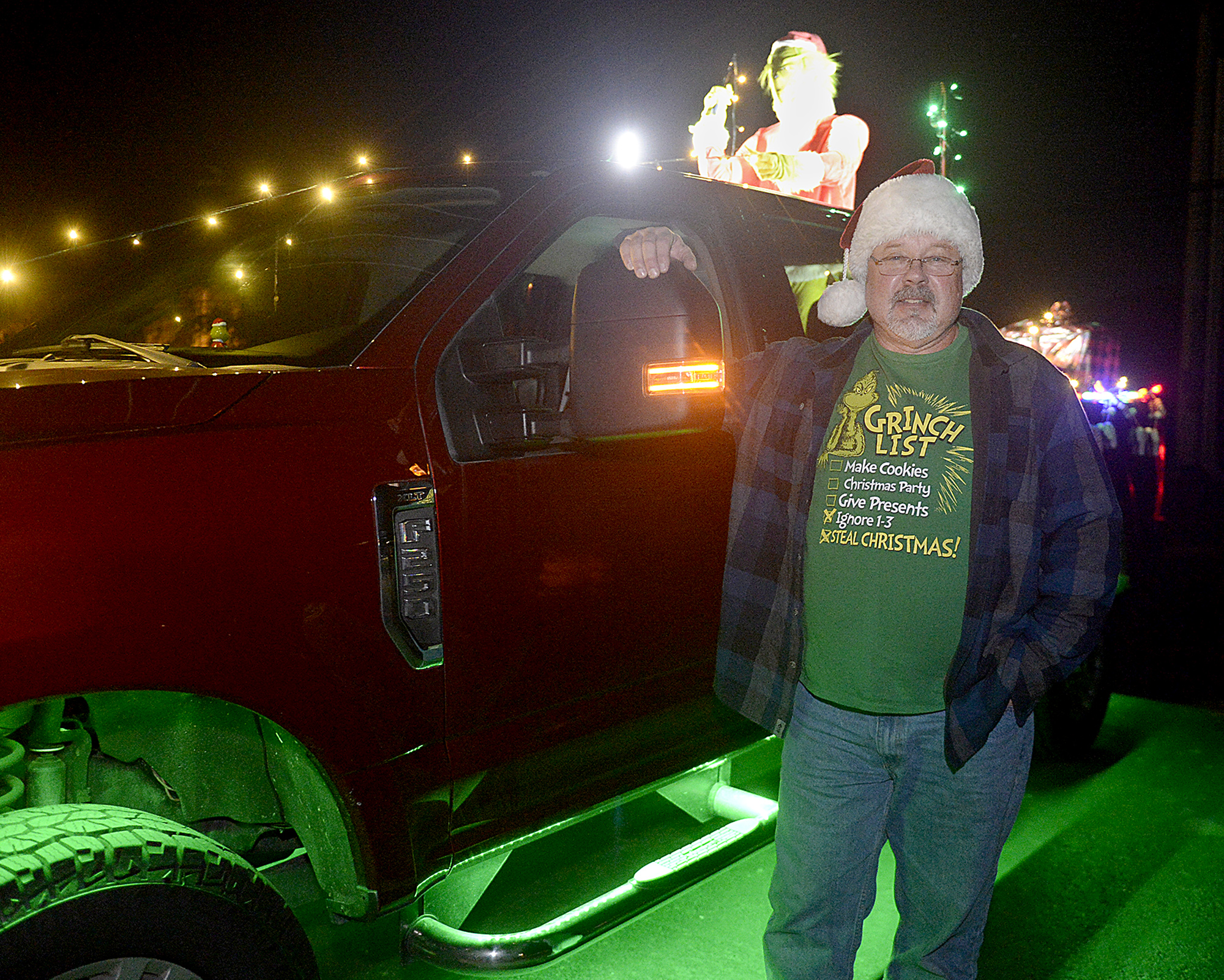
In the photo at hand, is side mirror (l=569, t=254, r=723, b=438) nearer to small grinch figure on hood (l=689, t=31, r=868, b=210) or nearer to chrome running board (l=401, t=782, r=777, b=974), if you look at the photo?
chrome running board (l=401, t=782, r=777, b=974)

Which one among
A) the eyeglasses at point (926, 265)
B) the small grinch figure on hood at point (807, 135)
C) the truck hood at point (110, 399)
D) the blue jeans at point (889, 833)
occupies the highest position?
the small grinch figure on hood at point (807, 135)

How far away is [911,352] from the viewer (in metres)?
2.10

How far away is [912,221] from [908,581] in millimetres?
752

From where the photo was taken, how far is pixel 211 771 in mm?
2072

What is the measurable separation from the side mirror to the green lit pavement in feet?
4.58

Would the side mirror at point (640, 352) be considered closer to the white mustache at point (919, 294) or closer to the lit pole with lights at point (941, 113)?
the white mustache at point (919, 294)

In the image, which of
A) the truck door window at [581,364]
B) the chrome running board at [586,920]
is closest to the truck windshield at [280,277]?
the truck door window at [581,364]

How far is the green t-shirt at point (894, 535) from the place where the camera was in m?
1.96

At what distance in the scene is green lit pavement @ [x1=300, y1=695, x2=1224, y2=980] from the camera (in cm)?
286

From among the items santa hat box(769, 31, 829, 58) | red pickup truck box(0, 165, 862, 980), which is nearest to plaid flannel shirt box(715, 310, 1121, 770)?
red pickup truck box(0, 165, 862, 980)

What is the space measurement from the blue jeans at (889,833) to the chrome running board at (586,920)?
35 centimetres

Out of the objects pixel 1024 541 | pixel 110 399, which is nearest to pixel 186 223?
pixel 110 399

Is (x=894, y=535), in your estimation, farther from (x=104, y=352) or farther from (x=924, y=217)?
(x=104, y=352)

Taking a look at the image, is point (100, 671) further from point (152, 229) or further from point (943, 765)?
point (152, 229)
